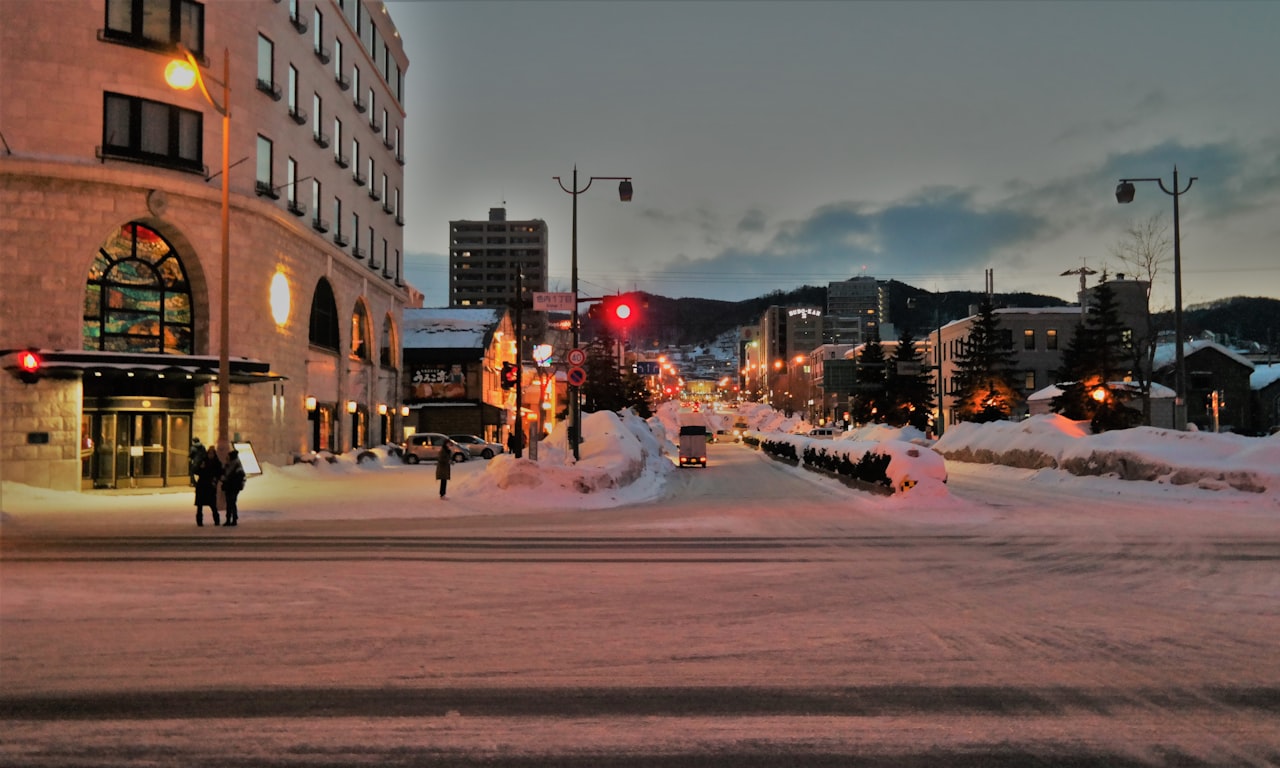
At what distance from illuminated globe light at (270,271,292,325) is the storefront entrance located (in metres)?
5.38

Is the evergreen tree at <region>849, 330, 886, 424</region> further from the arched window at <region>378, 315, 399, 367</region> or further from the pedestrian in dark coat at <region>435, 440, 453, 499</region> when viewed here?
the pedestrian in dark coat at <region>435, 440, 453, 499</region>

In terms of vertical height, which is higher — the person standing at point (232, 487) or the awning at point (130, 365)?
the awning at point (130, 365)

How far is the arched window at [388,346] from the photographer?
52719 millimetres

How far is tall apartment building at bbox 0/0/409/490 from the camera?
27297 mm

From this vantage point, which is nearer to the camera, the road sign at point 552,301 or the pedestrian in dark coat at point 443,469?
the pedestrian in dark coat at point 443,469

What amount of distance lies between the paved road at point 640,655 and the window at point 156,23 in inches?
841

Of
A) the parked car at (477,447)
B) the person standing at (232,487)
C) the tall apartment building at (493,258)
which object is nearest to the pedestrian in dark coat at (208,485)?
the person standing at (232,487)

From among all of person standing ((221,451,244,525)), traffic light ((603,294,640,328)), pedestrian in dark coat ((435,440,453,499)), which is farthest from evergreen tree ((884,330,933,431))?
person standing ((221,451,244,525))

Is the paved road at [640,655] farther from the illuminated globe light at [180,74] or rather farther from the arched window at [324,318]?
the arched window at [324,318]

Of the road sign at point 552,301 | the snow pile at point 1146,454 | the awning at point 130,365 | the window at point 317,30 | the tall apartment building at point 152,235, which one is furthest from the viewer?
the window at point 317,30

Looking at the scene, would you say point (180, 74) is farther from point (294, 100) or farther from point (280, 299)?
point (294, 100)

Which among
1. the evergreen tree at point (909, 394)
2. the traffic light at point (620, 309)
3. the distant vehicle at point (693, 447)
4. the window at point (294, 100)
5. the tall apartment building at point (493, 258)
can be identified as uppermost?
the tall apartment building at point (493, 258)

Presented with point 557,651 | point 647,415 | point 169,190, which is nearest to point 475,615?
point 557,651

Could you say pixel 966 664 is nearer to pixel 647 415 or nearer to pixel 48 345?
pixel 48 345
